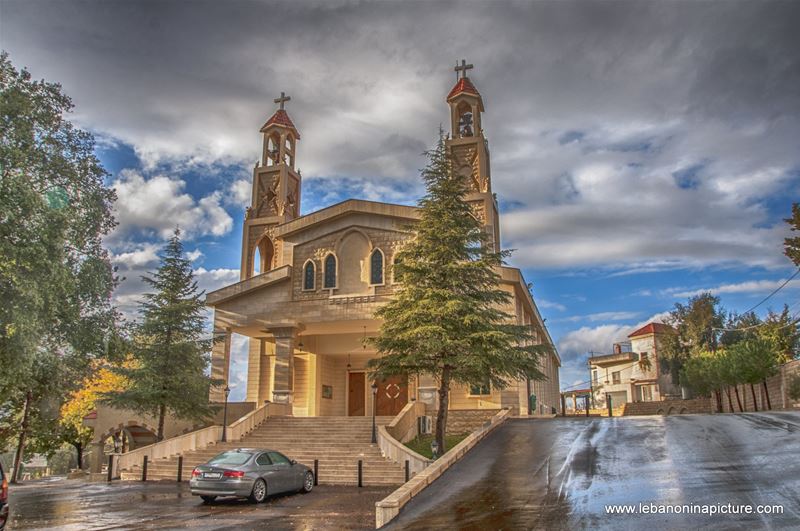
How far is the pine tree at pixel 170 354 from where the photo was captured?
25.8 meters

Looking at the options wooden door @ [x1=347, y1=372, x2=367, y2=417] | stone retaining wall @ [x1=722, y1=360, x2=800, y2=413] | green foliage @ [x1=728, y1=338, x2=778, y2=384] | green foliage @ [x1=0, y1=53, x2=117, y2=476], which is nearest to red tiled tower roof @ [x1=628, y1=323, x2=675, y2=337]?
stone retaining wall @ [x1=722, y1=360, x2=800, y2=413]

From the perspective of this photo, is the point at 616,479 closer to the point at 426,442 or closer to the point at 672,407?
the point at 426,442

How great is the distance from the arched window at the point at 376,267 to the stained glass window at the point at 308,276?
9.85 feet

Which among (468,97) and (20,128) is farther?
(468,97)

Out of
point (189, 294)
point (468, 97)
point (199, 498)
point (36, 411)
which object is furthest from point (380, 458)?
point (36, 411)

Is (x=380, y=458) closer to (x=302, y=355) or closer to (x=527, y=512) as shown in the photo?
(x=527, y=512)

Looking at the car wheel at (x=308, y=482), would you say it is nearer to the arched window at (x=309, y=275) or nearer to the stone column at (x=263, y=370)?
the arched window at (x=309, y=275)

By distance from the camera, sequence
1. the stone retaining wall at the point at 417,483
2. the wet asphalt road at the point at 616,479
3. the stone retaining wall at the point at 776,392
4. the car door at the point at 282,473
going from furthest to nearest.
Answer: the stone retaining wall at the point at 776,392 < the car door at the point at 282,473 < the stone retaining wall at the point at 417,483 < the wet asphalt road at the point at 616,479

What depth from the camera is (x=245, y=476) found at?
15203 millimetres

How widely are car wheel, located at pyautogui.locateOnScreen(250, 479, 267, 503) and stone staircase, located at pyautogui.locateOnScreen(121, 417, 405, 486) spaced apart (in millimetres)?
4407

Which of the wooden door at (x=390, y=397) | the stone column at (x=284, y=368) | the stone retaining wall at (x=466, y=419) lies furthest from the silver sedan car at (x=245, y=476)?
the wooden door at (x=390, y=397)

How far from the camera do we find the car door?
16141 mm

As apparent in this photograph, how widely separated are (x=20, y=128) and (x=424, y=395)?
18037 mm

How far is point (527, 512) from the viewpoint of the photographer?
35.3 ft
